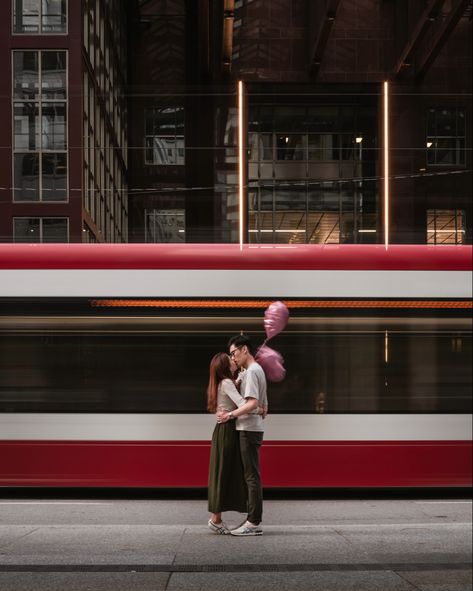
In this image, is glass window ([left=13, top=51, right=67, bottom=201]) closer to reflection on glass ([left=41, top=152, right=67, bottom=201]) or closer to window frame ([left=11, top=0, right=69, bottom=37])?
reflection on glass ([left=41, top=152, right=67, bottom=201])

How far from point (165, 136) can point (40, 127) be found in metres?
4.47

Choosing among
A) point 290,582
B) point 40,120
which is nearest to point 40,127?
point 40,120

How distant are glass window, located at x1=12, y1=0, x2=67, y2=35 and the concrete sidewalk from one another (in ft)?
45.7

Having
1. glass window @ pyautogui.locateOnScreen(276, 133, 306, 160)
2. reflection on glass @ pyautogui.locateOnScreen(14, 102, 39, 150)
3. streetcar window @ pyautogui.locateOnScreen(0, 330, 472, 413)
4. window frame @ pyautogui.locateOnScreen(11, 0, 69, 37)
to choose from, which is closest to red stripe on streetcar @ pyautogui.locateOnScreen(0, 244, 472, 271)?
streetcar window @ pyautogui.locateOnScreen(0, 330, 472, 413)

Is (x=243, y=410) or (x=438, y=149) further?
(x=438, y=149)

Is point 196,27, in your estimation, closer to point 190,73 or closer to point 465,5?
point 190,73

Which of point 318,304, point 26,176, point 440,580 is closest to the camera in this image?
point 440,580

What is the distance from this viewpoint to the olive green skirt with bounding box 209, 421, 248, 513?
6637 mm

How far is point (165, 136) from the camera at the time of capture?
22703 millimetres

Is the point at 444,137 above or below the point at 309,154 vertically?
above

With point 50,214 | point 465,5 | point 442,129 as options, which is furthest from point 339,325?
point 442,129

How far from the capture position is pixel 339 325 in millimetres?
8281

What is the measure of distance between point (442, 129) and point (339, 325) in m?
16.0

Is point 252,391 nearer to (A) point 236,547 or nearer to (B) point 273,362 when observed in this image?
(A) point 236,547
